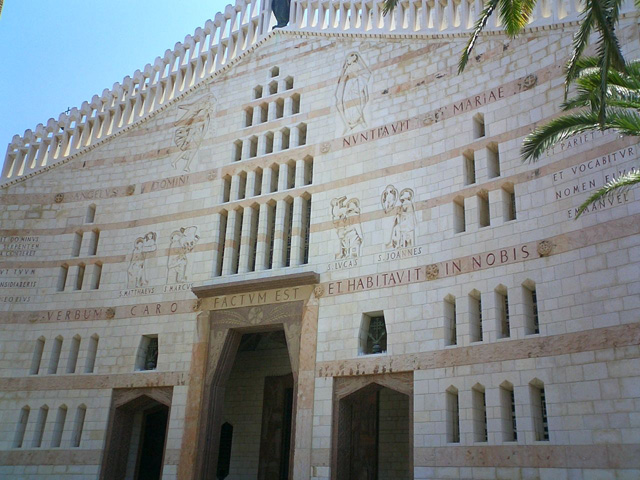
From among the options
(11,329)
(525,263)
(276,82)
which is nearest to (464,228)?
(525,263)

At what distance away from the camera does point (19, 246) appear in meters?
24.7

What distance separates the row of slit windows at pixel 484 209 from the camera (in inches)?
679

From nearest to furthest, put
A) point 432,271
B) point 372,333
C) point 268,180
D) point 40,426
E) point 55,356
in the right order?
point 432,271
point 372,333
point 40,426
point 268,180
point 55,356

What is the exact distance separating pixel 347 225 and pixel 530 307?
581cm

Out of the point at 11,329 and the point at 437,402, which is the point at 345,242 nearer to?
the point at 437,402

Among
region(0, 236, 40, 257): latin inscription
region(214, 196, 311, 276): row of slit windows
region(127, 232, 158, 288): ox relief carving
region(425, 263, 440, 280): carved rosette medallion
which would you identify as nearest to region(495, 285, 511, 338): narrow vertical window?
region(425, 263, 440, 280): carved rosette medallion

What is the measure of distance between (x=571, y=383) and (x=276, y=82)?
45.8 ft

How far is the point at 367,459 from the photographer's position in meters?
20.8

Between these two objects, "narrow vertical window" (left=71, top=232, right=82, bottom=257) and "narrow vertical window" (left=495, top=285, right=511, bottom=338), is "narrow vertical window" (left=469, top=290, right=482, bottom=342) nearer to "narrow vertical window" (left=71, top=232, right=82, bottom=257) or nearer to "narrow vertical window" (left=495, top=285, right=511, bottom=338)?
"narrow vertical window" (left=495, top=285, right=511, bottom=338)

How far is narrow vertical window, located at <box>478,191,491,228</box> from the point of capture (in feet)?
58.2

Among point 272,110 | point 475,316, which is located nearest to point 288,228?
point 272,110

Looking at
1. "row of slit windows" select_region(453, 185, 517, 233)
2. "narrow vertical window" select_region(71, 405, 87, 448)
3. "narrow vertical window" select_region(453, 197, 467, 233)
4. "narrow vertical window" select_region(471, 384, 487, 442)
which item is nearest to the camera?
"narrow vertical window" select_region(471, 384, 487, 442)

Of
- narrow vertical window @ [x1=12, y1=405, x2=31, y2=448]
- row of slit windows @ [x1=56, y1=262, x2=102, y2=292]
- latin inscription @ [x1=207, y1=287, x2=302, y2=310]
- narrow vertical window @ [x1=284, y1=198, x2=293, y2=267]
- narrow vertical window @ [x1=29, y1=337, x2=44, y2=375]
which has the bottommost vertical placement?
narrow vertical window @ [x1=12, y1=405, x2=31, y2=448]

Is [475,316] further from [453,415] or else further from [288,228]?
[288,228]
